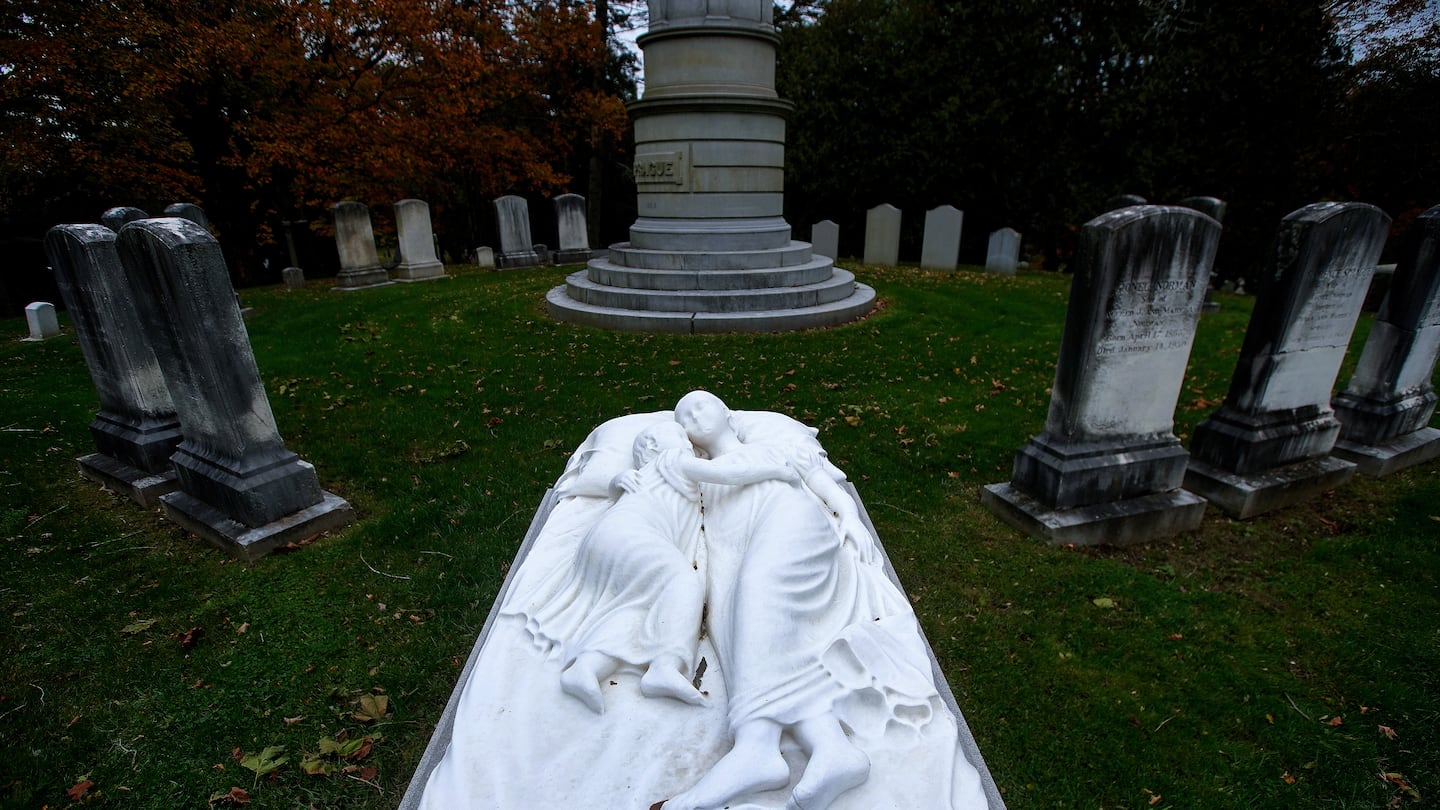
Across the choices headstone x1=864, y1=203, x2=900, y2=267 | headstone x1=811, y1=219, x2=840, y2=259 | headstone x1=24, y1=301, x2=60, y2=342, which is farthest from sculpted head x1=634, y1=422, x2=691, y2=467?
headstone x1=811, y1=219, x2=840, y2=259

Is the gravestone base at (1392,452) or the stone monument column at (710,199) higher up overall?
the stone monument column at (710,199)

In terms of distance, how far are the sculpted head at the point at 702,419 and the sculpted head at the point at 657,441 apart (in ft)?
0.16

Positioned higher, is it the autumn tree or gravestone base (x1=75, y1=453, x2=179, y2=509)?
the autumn tree

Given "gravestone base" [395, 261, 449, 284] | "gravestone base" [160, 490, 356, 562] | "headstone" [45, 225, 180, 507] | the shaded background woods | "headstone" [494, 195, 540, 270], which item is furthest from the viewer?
"headstone" [494, 195, 540, 270]

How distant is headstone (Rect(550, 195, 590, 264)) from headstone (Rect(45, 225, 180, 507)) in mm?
11625

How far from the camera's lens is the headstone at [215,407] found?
4.19 m

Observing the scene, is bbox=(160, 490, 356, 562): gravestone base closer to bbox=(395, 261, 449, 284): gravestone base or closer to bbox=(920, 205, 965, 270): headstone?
bbox=(395, 261, 449, 284): gravestone base

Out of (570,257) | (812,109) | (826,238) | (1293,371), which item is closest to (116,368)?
(1293,371)

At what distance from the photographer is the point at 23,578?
419 centimetres

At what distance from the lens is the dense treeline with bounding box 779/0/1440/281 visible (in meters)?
13.1

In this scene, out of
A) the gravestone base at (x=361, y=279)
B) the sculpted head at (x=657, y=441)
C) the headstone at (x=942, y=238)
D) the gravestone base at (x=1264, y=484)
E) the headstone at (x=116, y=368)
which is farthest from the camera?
the headstone at (x=942, y=238)

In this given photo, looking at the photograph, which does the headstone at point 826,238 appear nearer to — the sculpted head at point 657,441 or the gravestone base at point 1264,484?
the gravestone base at point 1264,484

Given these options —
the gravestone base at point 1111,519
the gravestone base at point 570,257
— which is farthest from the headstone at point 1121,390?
the gravestone base at point 570,257

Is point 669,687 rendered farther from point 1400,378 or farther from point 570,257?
point 570,257
